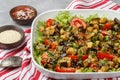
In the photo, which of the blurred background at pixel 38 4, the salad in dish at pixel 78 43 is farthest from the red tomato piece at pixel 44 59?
the blurred background at pixel 38 4

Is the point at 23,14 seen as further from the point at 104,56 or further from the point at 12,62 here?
the point at 104,56

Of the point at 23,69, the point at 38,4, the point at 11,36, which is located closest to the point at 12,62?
the point at 23,69

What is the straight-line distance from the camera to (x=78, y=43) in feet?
6.57

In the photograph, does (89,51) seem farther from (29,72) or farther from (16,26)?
(16,26)

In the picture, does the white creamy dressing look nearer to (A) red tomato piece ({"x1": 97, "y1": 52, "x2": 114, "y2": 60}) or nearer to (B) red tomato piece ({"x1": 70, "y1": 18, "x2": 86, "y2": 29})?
(B) red tomato piece ({"x1": 70, "y1": 18, "x2": 86, "y2": 29})

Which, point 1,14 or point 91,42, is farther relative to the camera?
point 1,14

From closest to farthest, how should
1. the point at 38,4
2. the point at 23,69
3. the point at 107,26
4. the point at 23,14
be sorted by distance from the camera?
1. the point at 23,69
2. the point at 107,26
3. the point at 23,14
4. the point at 38,4

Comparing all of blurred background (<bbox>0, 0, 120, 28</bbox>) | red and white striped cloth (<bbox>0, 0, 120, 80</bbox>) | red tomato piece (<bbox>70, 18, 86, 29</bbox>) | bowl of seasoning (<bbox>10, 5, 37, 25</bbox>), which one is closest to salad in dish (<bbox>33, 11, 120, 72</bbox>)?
red tomato piece (<bbox>70, 18, 86, 29</bbox>)

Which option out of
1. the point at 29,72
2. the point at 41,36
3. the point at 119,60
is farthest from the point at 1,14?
the point at 119,60

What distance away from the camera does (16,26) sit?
2238 mm

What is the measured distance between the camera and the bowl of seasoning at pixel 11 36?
7.06 feet

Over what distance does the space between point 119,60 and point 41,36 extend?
0.51 m

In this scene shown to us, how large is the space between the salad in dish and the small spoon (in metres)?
0.17

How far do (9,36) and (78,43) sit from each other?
49 cm
